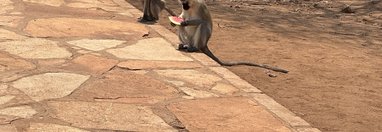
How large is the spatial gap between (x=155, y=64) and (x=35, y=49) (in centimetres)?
137

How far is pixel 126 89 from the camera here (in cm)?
504

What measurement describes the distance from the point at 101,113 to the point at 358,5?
386 inches

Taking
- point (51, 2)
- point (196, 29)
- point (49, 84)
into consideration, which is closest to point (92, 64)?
point (49, 84)

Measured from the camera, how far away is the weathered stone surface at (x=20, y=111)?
4.13 metres

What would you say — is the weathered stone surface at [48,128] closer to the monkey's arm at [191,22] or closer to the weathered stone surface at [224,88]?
the weathered stone surface at [224,88]

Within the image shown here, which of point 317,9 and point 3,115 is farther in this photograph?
point 317,9

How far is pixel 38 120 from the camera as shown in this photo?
160 inches

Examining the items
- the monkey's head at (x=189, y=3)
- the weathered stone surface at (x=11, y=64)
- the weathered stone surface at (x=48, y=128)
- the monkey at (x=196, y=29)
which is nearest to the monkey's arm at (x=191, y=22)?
the monkey at (x=196, y=29)

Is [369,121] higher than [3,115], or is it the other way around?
[3,115]

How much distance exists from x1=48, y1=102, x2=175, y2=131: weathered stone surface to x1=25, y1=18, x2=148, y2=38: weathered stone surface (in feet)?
9.16

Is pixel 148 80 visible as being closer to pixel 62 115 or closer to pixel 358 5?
pixel 62 115

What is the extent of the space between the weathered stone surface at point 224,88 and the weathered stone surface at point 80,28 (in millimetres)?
2403

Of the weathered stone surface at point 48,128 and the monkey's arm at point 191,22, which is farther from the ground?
the monkey's arm at point 191,22

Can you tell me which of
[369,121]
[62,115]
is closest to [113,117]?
[62,115]
